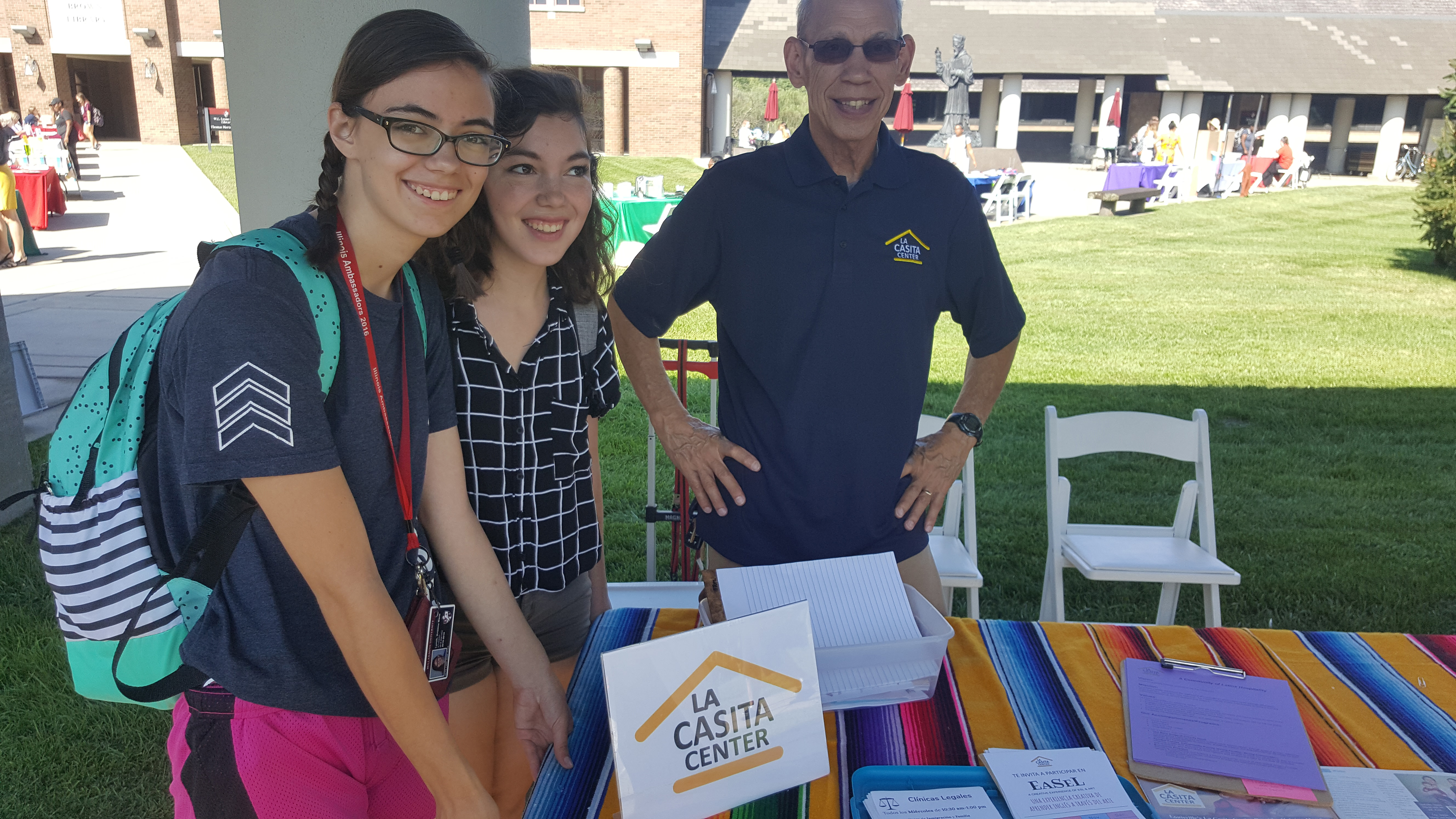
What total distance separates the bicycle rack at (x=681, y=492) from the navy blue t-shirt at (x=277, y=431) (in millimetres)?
1174

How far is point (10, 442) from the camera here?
453cm

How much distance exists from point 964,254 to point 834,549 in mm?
768

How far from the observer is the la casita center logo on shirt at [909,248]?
2121mm

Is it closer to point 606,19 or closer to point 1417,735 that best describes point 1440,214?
point 1417,735

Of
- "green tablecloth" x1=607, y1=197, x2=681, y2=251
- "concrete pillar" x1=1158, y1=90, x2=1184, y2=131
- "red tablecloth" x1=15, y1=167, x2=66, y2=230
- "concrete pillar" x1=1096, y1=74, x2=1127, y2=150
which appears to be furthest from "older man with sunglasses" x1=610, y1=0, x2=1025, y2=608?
"concrete pillar" x1=1158, y1=90, x2=1184, y2=131

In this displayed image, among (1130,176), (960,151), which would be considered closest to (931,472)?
(960,151)

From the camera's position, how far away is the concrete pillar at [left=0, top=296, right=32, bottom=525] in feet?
14.7

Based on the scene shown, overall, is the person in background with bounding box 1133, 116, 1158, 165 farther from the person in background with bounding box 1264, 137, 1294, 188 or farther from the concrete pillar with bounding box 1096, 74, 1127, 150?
the concrete pillar with bounding box 1096, 74, 1127, 150

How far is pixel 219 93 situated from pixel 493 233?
3835 centimetres

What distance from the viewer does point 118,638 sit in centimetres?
129

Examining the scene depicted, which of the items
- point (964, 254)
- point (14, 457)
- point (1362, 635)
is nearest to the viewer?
point (1362, 635)

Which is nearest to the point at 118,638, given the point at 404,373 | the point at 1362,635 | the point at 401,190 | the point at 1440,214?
the point at 404,373

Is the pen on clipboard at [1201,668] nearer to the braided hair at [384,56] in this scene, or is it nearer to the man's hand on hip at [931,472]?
the man's hand on hip at [931,472]

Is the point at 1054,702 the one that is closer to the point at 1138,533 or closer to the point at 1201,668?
the point at 1201,668
